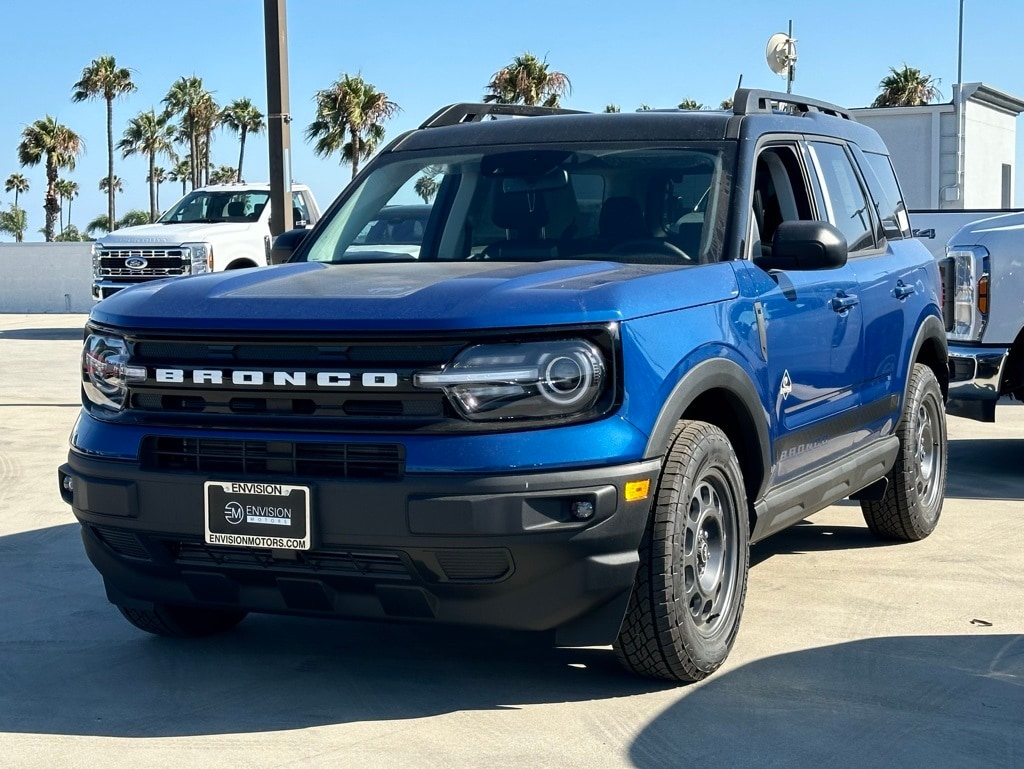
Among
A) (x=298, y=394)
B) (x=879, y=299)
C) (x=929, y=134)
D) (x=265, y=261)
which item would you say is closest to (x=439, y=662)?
(x=298, y=394)

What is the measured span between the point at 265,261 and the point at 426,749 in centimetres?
1629

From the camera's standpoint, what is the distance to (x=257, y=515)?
4242 mm

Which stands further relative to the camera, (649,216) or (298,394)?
(649,216)

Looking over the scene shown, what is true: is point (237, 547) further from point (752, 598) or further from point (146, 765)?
point (752, 598)

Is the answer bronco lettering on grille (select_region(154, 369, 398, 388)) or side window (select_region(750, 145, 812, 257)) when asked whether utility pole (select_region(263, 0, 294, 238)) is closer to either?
side window (select_region(750, 145, 812, 257))

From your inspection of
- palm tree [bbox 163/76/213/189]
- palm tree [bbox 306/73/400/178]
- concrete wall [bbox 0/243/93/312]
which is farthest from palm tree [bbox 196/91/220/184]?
concrete wall [bbox 0/243/93/312]

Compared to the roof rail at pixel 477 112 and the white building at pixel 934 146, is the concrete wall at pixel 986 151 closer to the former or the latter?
the white building at pixel 934 146

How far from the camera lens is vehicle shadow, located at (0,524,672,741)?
4.44 meters

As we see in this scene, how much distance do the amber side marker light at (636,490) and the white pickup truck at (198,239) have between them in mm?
14576

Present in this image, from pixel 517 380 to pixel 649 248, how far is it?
1276 millimetres

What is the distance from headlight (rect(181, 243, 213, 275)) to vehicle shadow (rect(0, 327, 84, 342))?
3905mm

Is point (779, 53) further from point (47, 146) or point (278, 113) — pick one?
point (47, 146)

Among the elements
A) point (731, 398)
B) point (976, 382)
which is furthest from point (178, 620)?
point (976, 382)

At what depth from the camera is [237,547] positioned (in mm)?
4309
